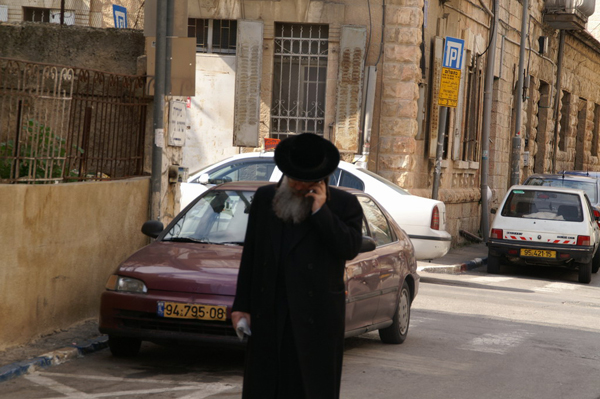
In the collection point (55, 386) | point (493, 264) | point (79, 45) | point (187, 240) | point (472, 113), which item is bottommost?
point (493, 264)

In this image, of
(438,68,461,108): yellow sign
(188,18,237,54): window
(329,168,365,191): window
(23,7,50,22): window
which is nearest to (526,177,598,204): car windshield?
(438,68,461,108): yellow sign

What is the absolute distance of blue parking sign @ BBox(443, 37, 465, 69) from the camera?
1895cm

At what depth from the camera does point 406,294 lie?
9.89 metres

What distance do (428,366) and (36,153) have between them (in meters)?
3.90

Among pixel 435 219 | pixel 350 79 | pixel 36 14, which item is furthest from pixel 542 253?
pixel 36 14

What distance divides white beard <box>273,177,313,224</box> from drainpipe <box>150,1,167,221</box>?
245 inches

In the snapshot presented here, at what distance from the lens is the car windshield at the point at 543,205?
1822 cm

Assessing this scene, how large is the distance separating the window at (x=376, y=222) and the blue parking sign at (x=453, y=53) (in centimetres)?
Answer: 953

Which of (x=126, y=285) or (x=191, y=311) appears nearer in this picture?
(x=191, y=311)

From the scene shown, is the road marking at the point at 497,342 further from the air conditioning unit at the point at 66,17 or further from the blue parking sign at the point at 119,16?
the air conditioning unit at the point at 66,17

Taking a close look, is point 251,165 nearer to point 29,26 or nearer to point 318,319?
point 29,26

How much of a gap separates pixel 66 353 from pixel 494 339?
445 centimetres

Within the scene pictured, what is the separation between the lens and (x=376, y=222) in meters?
9.70

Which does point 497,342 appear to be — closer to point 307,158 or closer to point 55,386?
point 55,386
